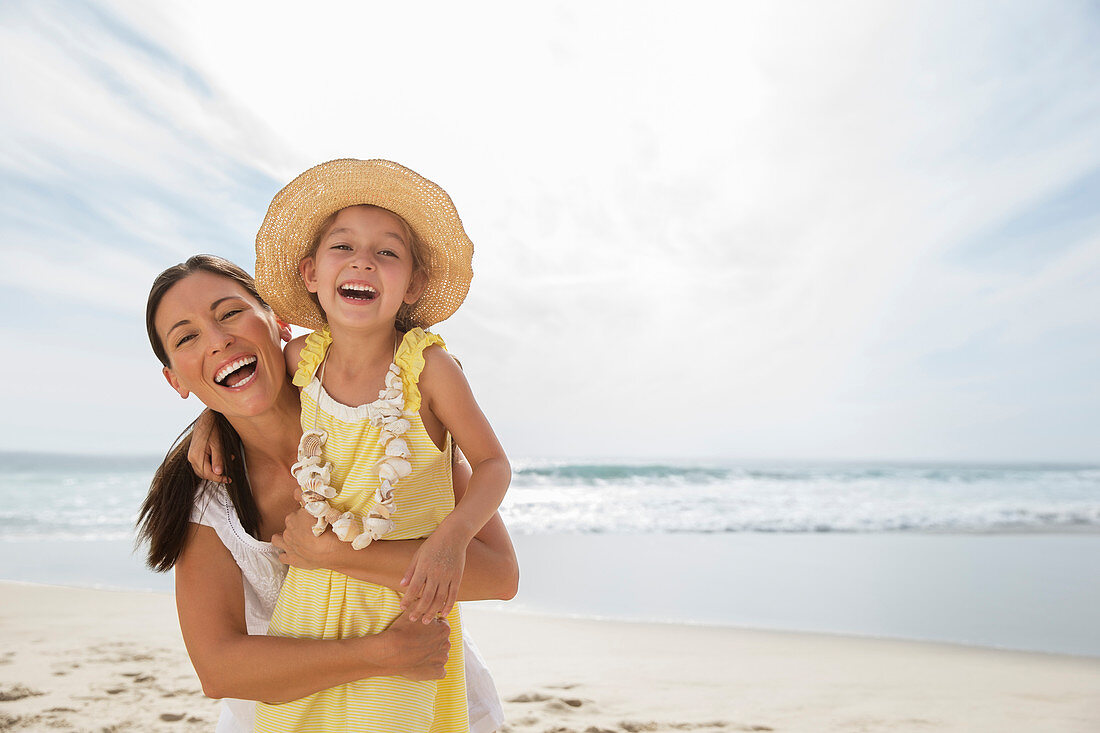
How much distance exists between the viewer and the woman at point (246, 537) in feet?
6.05

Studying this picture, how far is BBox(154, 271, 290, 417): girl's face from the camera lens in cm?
210

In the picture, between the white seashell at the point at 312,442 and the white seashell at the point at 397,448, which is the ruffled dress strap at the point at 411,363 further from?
the white seashell at the point at 312,442

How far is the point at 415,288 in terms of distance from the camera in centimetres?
241

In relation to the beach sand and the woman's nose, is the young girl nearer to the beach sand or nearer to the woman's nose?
the woman's nose

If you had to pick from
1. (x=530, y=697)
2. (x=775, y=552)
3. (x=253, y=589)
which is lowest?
(x=530, y=697)

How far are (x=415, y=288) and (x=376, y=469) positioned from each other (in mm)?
645

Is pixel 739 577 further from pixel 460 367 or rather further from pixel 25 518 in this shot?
pixel 25 518

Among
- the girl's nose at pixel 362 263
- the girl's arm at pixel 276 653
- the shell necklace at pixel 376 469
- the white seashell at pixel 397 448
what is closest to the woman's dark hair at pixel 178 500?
the girl's arm at pixel 276 653

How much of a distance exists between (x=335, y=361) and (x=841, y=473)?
23.6 metres

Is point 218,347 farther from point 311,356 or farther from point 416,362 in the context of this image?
point 416,362

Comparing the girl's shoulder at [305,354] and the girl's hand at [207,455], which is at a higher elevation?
the girl's shoulder at [305,354]

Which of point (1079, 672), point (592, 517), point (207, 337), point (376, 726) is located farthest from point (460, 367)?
point (592, 517)

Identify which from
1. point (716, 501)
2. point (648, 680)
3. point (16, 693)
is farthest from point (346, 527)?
point (716, 501)

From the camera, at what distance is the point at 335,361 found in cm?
222
